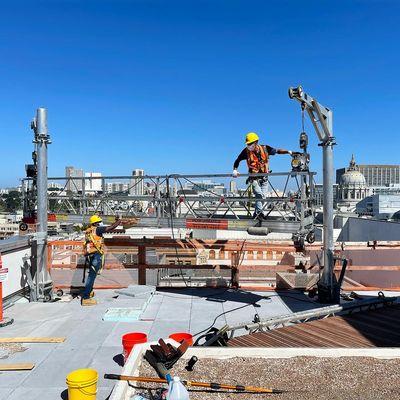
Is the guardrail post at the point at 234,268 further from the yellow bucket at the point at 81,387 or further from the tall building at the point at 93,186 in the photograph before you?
the yellow bucket at the point at 81,387

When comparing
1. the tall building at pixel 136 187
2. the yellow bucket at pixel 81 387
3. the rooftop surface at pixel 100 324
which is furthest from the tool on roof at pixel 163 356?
Answer: the tall building at pixel 136 187

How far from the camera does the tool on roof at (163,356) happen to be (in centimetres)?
442

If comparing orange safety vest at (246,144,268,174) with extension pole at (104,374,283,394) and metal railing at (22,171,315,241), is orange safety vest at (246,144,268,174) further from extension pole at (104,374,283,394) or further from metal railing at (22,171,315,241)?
extension pole at (104,374,283,394)

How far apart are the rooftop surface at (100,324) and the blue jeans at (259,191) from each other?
6.17 feet

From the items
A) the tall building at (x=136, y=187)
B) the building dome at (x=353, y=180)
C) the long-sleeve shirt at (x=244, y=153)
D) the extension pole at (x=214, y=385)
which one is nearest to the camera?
the extension pole at (x=214, y=385)

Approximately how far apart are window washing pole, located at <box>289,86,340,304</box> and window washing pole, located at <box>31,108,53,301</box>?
203 inches

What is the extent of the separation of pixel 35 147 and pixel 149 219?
10.8 ft

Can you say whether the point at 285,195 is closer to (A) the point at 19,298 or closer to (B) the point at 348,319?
(B) the point at 348,319

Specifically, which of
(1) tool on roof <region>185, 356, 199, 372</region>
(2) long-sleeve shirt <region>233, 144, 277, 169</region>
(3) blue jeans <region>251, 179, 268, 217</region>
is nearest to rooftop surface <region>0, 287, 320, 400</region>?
(1) tool on roof <region>185, 356, 199, 372</region>

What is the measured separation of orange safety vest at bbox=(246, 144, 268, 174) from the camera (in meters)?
9.65

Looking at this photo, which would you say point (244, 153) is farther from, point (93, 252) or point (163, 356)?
point (163, 356)

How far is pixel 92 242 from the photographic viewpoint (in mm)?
8500

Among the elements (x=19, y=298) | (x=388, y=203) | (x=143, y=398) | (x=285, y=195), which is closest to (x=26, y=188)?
(x=19, y=298)

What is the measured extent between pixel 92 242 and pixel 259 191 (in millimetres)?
3805
